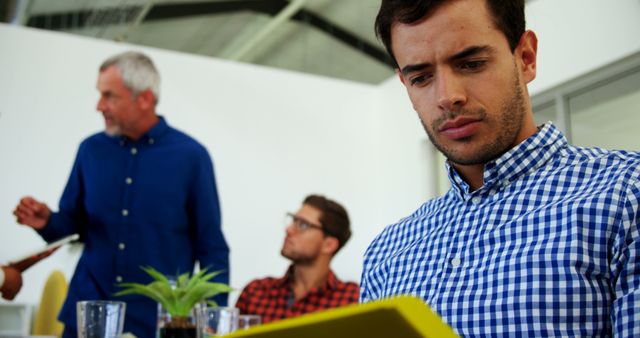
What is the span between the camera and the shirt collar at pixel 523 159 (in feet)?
3.23

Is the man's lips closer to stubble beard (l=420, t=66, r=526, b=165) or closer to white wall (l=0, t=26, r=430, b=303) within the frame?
stubble beard (l=420, t=66, r=526, b=165)

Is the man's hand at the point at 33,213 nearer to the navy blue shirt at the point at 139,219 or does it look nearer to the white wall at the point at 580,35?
the navy blue shirt at the point at 139,219

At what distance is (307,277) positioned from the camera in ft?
10.1

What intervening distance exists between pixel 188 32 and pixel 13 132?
101 inches

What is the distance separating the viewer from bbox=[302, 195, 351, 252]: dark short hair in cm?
328

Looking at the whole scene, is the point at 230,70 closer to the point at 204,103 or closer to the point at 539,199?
the point at 204,103

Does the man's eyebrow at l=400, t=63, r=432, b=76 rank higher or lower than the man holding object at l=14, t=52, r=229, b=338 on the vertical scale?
higher

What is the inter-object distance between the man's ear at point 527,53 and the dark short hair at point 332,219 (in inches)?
88.5

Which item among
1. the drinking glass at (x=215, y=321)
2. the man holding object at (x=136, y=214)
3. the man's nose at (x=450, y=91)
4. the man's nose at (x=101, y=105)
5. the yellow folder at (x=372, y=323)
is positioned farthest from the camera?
the man's nose at (x=101, y=105)

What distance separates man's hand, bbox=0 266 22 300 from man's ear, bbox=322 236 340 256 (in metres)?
1.36

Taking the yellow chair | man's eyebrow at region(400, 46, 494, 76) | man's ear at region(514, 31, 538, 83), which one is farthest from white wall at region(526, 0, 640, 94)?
the yellow chair

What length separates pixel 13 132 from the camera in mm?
3641

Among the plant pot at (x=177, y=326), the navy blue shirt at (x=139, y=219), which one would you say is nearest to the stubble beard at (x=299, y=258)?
the navy blue shirt at (x=139, y=219)

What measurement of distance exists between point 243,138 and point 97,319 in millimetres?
2711
